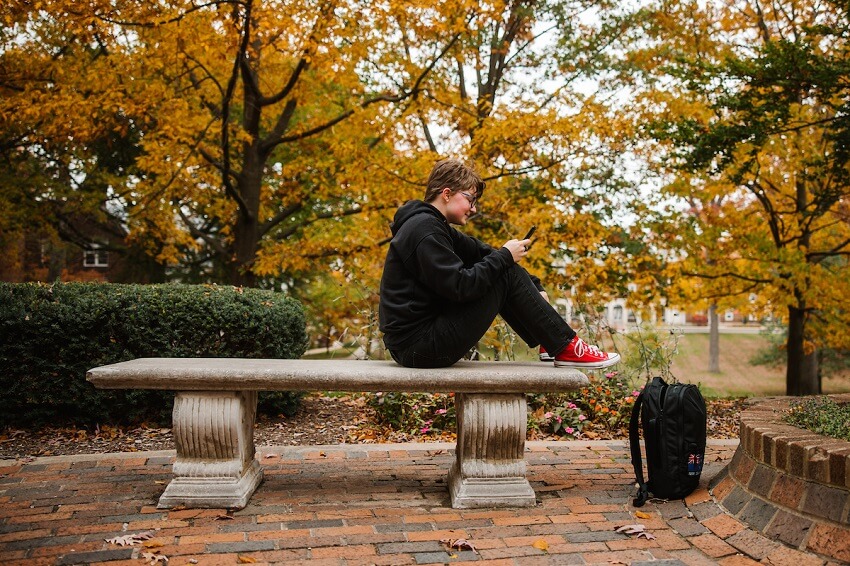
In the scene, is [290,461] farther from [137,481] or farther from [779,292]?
[779,292]

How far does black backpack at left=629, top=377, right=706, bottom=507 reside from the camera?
3.63 meters

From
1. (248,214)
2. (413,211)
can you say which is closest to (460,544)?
(413,211)

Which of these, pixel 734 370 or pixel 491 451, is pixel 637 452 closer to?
pixel 491 451

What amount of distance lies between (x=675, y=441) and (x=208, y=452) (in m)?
2.45

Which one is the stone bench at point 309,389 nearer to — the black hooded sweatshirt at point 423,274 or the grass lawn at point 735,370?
the black hooded sweatshirt at point 423,274

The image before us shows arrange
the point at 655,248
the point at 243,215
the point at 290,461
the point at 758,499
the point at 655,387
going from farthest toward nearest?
the point at 655,248 < the point at 243,215 < the point at 290,461 < the point at 655,387 < the point at 758,499

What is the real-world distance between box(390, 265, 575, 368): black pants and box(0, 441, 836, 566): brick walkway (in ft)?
2.59

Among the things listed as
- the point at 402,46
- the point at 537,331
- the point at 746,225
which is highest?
the point at 402,46

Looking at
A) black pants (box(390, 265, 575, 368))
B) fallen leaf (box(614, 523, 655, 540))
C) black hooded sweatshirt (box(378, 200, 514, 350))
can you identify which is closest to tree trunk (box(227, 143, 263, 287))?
black hooded sweatshirt (box(378, 200, 514, 350))

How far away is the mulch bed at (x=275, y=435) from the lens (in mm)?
5016

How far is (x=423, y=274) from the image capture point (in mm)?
3541

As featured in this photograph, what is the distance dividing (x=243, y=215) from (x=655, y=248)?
6998mm

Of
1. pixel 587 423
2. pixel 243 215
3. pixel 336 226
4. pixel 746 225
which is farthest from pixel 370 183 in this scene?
pixel 746 225

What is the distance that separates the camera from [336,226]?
42.9ft
